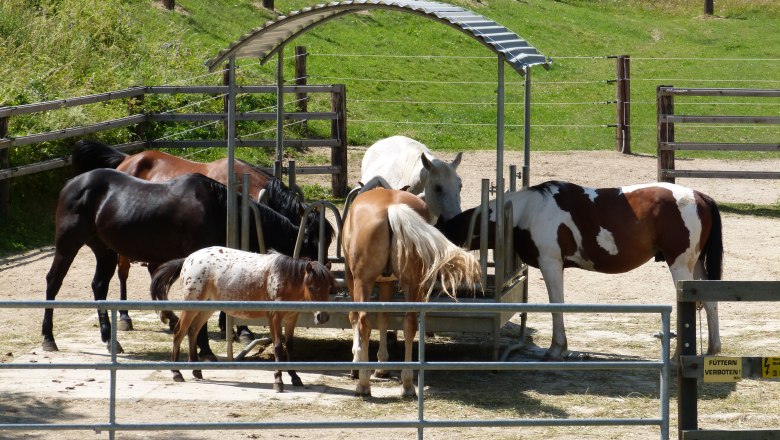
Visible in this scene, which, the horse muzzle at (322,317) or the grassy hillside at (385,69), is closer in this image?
the horse muzzle at (322,317)

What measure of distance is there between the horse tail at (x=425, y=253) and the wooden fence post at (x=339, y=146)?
29.5ft

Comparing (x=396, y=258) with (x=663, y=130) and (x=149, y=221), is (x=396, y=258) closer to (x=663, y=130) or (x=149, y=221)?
(x=149, y=221)

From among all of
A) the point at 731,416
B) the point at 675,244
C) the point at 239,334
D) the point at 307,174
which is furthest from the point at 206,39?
the point at 731,416

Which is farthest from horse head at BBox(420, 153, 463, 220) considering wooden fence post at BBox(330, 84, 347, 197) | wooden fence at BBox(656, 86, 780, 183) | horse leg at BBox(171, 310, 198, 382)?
wooden fence at BBox(656, 86, 780, 183)

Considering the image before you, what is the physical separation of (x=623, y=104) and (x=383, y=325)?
12971 mm

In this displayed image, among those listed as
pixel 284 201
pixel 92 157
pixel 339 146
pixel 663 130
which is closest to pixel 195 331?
pixel 284 201

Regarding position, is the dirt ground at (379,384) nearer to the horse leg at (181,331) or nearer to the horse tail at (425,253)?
the horse leg at (181,331)

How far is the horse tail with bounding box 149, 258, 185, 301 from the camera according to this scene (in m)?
8.08

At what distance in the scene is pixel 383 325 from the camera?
791cm

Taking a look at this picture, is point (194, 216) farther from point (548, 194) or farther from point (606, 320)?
point (606, 320)

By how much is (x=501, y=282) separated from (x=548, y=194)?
0.95 meters

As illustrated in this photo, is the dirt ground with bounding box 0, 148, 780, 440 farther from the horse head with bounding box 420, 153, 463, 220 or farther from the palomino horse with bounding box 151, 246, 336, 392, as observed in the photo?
the horse head with bounding box 420, 153, 463, 220

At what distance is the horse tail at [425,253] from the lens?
7.46m

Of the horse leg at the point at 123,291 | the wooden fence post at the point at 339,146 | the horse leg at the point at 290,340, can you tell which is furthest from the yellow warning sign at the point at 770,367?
the wooden fence post at the point at 339,146
